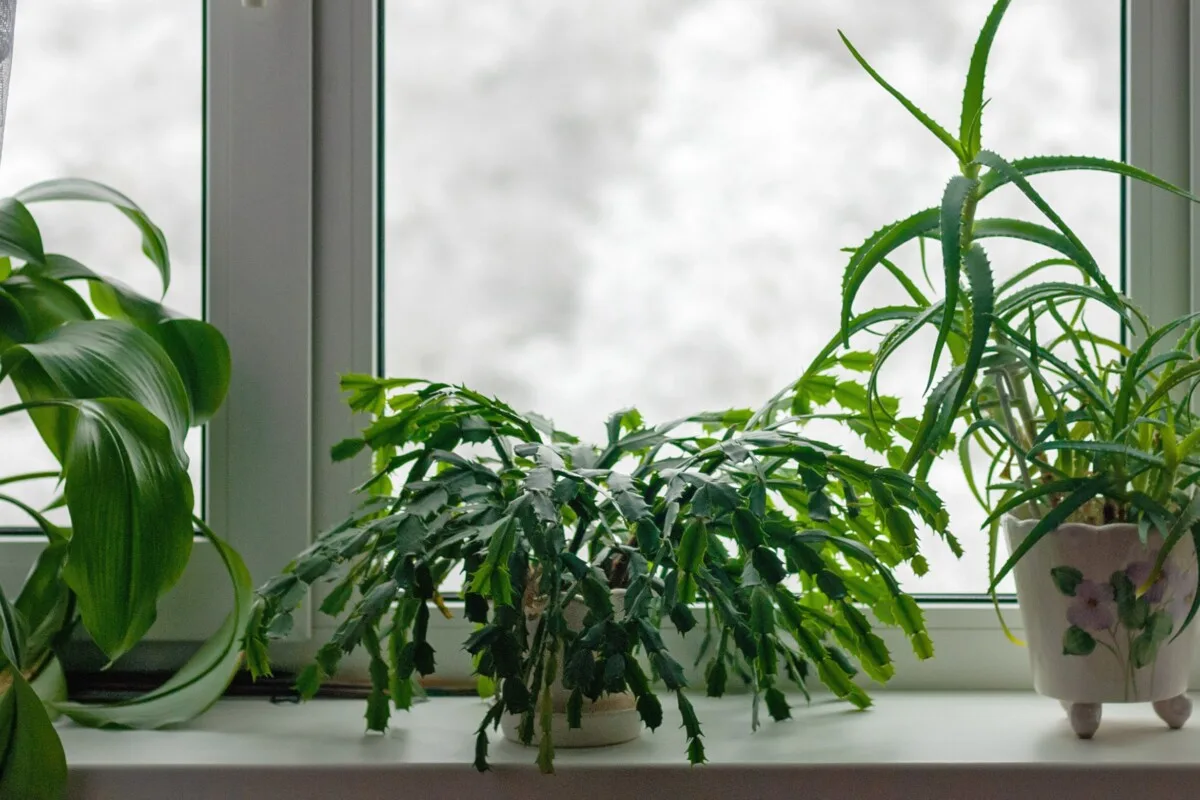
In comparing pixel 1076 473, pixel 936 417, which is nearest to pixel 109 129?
pixel 936 417

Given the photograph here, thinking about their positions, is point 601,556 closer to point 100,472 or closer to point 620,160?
point 100,472

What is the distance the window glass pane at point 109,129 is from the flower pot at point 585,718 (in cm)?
58

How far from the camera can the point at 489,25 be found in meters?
1.12

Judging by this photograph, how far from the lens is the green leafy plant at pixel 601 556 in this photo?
0.68 m

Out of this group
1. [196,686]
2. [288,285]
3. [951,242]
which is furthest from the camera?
[288,285]

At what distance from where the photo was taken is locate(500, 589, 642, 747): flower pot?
0.81 metres

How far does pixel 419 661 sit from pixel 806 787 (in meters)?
0.31

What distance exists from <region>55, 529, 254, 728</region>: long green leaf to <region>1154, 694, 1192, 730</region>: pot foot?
A: 0.80 m

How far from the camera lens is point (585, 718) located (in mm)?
815

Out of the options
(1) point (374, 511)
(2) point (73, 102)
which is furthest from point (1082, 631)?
(2) point (73, 102)

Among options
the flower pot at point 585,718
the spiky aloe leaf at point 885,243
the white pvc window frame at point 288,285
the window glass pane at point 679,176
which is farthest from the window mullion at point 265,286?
the spiky aloe leaf at point 885,243

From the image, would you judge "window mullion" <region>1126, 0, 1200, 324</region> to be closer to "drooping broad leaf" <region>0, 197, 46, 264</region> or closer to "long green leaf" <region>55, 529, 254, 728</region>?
"long green leaf" <region>55, 529, 254, 728</region>

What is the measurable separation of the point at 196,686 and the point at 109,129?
0.61 m

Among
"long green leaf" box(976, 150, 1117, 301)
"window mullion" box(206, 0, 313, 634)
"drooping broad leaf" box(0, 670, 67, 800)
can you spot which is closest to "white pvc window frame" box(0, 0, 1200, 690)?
"window mullion" box(206, 0, 313, 634)
